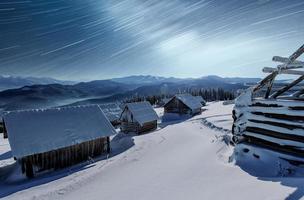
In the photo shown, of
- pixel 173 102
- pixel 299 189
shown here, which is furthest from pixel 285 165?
pixel 173 102

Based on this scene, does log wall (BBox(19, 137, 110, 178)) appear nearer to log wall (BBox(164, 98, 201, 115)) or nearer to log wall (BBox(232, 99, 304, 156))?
log wall (BBox(232, 99, 304, 156))

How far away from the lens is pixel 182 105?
51.8 m

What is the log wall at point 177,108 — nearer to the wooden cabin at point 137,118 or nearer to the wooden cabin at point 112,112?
the wooden cabin at point 112,112

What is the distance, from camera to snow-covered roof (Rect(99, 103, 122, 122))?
1756 inches

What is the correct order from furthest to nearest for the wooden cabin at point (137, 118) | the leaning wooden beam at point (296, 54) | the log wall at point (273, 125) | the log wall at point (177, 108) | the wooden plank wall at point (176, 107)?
the wooden plank wall at point (176, 107) → the log wall at point (177, 108) → the wooden cabin at point (137, 118) → the log wall at point (273, 125) → the leaning wooden beam at point (296, 54)

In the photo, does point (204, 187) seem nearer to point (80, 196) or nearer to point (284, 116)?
point (284, 116)

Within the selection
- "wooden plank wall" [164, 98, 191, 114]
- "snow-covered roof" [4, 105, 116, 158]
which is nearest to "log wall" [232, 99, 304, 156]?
"snow-covered roof" [4, 105, 116, 158]

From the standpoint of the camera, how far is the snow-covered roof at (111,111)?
4459 cm

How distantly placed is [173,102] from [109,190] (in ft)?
146

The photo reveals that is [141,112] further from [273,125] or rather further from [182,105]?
[273,125]

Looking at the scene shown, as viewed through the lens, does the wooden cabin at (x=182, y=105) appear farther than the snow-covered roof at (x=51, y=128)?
Yes

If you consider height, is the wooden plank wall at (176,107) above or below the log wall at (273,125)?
below

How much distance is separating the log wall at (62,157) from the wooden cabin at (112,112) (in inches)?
906

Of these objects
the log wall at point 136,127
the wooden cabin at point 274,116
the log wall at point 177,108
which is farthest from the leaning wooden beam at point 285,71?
the log wall at point 177,108
